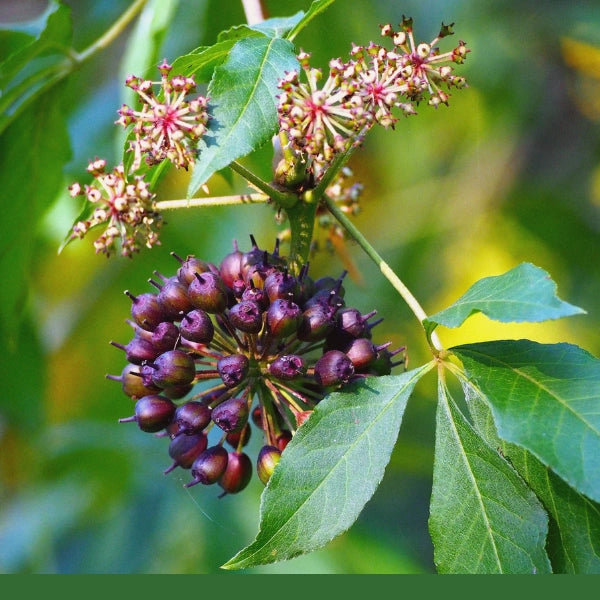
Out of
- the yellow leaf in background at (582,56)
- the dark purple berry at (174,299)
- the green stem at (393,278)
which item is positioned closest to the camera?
the green stem at (393,278)

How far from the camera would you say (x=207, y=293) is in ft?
6.78

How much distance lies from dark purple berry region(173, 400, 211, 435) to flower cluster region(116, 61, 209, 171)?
1.86 ft


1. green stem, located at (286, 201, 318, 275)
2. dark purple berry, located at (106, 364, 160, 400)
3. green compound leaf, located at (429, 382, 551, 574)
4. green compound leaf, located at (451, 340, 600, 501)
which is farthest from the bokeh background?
green compound leaf, located at (451, 340, 600, 501)

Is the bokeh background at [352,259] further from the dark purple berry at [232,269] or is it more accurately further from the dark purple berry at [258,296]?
the dark purple berry at [258,296]

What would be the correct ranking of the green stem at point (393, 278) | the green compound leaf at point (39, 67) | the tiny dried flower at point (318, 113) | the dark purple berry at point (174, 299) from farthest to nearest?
the green compound leaf at point (39, 67) → the dark purple berry at point (174, 299) → the green stem at point (393, 278) → the tiny dried flower at point (318, 113)

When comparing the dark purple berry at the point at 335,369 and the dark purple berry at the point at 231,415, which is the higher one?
the dark purple berry at the point at 231,415

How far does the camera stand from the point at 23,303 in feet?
9.90

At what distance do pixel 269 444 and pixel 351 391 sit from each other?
28 cm

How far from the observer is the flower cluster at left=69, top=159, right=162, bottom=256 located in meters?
2.20

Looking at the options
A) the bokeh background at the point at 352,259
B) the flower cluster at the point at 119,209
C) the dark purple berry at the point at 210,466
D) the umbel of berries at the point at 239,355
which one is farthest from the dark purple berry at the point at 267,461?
the bokeh background at the point at 352,259

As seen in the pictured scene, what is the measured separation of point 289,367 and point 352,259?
240 centimetres

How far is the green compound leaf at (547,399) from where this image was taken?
5.38 feet

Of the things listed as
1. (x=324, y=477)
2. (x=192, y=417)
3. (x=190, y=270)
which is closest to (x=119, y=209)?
(x=190, y=270)

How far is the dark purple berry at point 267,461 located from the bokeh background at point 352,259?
4.33 feet
